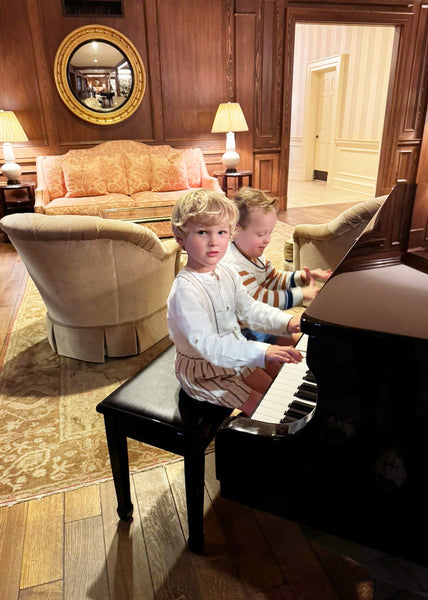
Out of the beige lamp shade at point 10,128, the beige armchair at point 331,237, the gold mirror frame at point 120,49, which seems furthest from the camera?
the gold mirror frame at point 120,49

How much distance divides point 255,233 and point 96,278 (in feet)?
3.36

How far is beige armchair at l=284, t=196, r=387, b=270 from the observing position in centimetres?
247

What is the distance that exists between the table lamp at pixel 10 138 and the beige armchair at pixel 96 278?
10.4ft

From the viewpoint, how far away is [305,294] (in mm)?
1522

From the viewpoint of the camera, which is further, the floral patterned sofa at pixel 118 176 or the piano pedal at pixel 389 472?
the floral patterned sofa at pixel 118 176

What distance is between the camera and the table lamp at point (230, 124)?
213 inches

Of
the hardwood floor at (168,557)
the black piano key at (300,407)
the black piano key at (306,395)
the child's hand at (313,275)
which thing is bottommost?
the hardwood floor at (168,557)

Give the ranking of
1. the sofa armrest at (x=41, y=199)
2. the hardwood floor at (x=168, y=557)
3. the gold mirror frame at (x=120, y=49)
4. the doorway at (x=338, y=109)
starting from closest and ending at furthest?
the hardwood floor at (x=168, y=557), the sofa armrest at (x=41, y=199), the gold mirror frame at (x=120, y=49), the doorway at (x=338, y=109)

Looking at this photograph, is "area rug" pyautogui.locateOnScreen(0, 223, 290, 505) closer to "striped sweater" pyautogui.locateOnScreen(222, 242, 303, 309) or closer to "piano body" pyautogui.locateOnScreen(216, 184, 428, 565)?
"striped sweater" pyautogui.locateOnScreen(222, 242, 303, 309)

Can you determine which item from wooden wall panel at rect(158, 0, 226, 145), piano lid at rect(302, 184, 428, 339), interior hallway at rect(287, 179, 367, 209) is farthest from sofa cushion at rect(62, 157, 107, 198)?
piano lid at rect(302, 184, 428, 339)

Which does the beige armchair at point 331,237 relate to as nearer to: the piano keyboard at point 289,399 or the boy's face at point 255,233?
the boy's face at point 255,233

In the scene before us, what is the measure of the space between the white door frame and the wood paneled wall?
2201 millimetres

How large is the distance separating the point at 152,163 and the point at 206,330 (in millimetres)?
4656

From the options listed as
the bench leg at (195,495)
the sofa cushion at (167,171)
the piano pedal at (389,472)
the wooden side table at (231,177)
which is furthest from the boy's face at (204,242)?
the wooden side table at (231,177)
